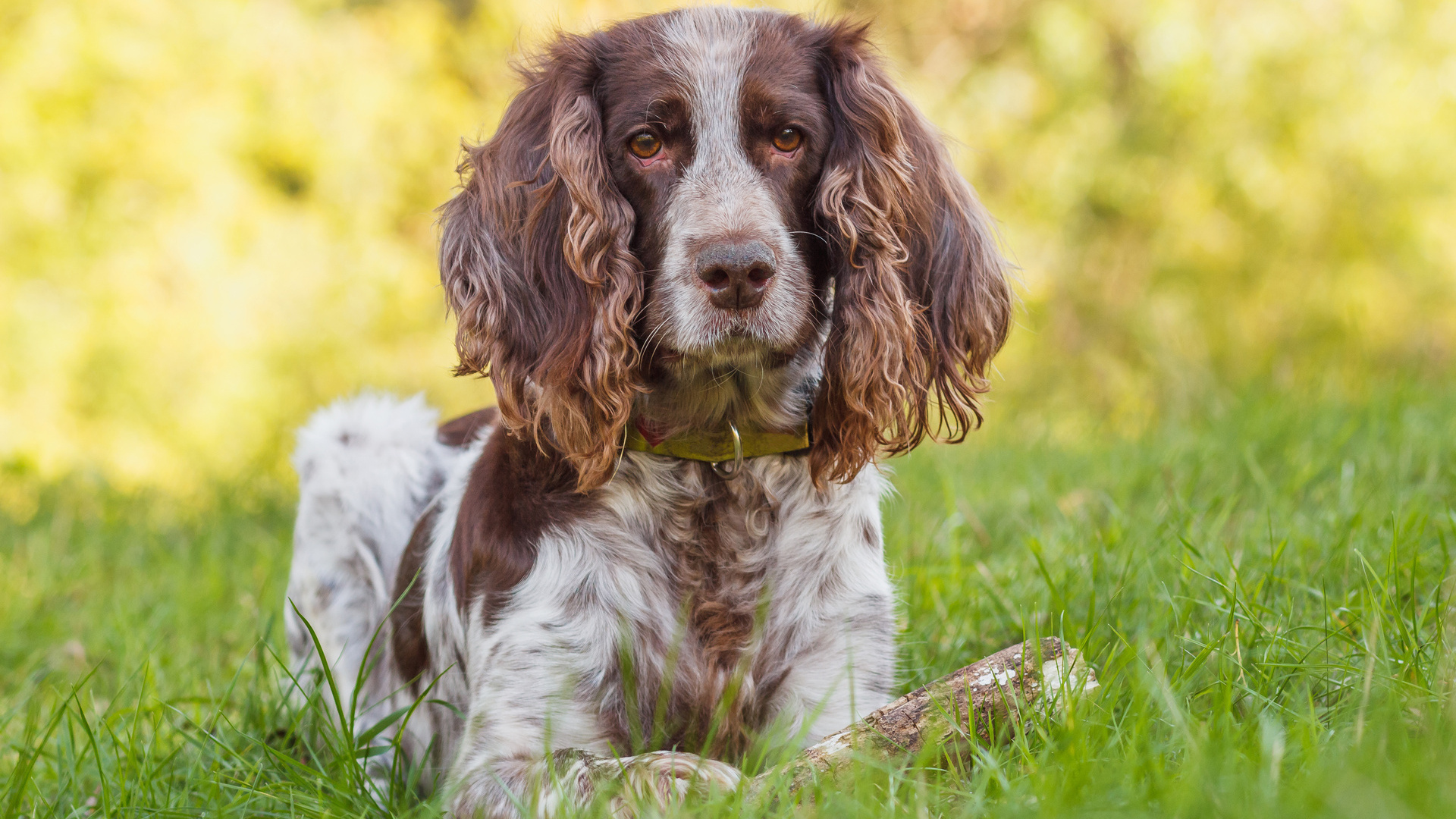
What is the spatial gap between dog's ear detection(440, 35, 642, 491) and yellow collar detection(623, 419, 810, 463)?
0.08 metres

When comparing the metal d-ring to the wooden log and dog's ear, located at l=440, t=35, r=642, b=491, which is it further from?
the wooden log

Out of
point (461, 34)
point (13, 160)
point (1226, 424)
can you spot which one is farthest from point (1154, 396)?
point (13, 160)

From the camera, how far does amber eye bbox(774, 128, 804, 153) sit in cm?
251

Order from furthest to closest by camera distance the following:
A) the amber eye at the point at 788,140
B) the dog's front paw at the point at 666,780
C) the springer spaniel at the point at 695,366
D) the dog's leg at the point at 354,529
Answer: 1. the dog's leg at the point at 354,529
2. the amber eye at the point at 788,140
3. the springer spaniel at the point at 695,366
4. the dog's front paw at the point at 666,780

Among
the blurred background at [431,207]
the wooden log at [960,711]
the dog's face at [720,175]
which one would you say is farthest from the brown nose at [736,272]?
the blurred background at [431,207]

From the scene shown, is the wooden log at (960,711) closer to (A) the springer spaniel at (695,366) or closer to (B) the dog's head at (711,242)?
(A) the springer spaniel at (695,366)

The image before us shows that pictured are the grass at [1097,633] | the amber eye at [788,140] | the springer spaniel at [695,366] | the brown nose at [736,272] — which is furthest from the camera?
the amber eye at [788,140]

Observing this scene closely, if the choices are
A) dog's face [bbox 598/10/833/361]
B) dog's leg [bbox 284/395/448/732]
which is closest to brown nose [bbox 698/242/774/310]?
dog's face [bbox 598/10/833/361]

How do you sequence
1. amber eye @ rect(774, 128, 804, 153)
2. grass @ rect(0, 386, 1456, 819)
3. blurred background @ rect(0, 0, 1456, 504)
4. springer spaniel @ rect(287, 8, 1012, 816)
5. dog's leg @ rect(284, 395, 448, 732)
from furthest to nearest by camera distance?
blurred background @ rect(0, 0, 1456, 504) < dog's leg @ rect(284, 395, 448, 732) < amber eye @ rect(774, 128, 804, 153) < springer spaniel @ rect(287, 8, 1012, 816) < grass @ rect(0, 386, 1456, 819)

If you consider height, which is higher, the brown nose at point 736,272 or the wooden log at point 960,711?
the brown nose at point 736,272

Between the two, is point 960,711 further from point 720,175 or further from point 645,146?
point 645,146

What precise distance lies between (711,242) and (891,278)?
0.43 meters

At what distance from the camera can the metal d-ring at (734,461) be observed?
250 cm

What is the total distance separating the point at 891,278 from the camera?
2490 millimetres
